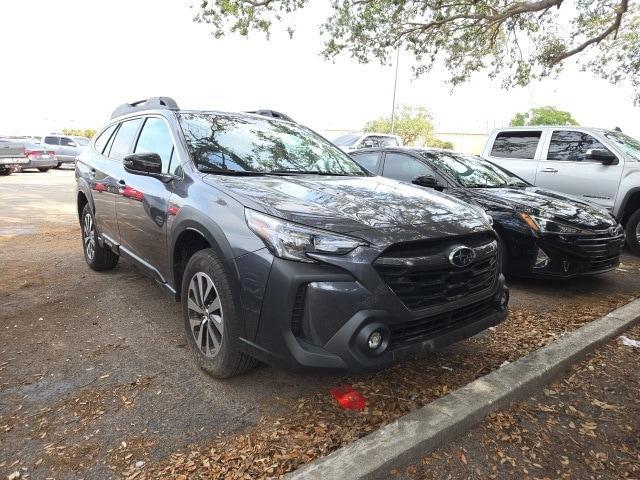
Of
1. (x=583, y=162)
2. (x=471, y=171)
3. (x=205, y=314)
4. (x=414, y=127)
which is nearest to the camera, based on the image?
(x=205, y=314)

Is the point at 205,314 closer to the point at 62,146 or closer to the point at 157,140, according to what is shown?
the point at 157,140

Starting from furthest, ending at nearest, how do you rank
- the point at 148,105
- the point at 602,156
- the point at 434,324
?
the point at 602,156 → the point at 148,105 → the point at 434,324

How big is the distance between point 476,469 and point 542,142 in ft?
21.7

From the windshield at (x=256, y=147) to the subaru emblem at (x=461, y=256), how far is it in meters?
1.35

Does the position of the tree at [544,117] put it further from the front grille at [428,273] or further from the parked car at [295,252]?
the front grille at [428,273]

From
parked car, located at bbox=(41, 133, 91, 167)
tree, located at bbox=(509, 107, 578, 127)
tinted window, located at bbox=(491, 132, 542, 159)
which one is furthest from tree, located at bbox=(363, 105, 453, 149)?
tinted window, located at bbox=(491, 132, 542, 159)

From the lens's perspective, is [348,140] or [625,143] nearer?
[625,143]

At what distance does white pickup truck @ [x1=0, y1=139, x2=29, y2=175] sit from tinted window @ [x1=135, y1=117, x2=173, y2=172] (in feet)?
55.8

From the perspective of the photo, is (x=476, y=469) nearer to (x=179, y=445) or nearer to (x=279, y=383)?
(x=279, y=383)

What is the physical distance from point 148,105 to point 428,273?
9.96ft

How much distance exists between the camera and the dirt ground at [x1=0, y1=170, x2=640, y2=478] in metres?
2.18

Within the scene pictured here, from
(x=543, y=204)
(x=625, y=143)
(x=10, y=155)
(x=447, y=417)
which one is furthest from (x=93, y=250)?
(x=10, y=155)

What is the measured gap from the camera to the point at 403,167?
236 inches

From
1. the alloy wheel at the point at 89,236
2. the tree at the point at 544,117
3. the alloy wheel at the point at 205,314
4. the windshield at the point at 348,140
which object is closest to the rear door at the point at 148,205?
the alloy wheel at the point at 205,314
